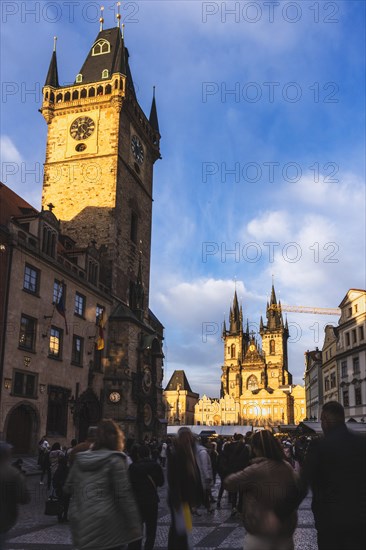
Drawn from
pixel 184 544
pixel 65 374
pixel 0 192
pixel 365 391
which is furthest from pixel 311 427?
pixel 184 544

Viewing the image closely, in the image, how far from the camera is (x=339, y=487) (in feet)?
14.5

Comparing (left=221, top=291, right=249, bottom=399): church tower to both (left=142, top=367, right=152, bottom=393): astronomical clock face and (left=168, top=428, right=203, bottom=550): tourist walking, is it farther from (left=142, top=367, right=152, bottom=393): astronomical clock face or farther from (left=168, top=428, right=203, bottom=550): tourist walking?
(left=168, top=428, right=203, bottom=550): tourist walking

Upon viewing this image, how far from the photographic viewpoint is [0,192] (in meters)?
28.0

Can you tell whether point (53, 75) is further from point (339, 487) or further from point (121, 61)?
point (339, 487)

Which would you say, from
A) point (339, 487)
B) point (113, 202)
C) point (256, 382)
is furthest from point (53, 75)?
point (256, 382)

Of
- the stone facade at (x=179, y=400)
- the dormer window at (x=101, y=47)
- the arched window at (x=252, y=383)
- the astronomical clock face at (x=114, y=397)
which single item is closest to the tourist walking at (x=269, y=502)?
the astronomical clock face at (x=114, y=397)

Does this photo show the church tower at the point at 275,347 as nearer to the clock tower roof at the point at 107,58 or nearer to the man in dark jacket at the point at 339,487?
the clock tower roof at the point at 107,58

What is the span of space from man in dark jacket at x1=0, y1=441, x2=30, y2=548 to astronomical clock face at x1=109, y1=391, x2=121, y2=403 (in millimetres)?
28971

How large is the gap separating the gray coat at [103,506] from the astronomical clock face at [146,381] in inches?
1258

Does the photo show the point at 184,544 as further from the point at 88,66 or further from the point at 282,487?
the point at 88,66

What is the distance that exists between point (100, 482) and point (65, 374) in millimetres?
25207

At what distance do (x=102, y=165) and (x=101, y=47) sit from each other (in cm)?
1249

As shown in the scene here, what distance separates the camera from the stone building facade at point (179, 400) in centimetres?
13950

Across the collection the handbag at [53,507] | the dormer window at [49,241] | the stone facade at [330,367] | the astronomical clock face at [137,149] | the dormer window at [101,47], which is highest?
the dormer window at [101,47]
